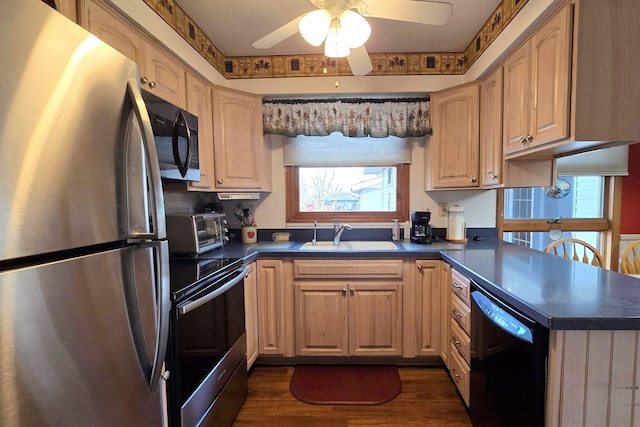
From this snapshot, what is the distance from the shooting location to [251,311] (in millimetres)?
2053

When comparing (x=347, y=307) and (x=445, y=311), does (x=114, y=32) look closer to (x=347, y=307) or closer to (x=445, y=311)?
(x=347, y=307)

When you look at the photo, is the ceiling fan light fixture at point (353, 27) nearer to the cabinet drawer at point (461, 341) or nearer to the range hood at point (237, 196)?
the range hood at point (237, 196)

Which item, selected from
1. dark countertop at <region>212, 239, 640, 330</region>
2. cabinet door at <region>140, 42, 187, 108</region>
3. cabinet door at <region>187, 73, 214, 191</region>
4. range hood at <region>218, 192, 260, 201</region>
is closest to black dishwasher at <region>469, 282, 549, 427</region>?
dark countertop at <region>212, 239, 640, 330</region>

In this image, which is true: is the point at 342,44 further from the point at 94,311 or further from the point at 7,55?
the point at 94,311

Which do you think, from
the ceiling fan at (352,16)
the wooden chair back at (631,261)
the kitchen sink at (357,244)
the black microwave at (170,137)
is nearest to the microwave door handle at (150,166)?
the black microwave at (170,137)

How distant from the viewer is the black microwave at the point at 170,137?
4.33 ft

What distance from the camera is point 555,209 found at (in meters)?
2.60

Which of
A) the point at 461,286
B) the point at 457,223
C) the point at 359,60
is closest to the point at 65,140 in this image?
the point at 359,60

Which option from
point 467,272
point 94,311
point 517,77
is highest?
point 517,77

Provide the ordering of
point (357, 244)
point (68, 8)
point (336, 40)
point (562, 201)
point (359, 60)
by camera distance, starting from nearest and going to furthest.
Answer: point (68, 8), point (336, 40), point (359, 60), point (357, 244), point (562, 201)

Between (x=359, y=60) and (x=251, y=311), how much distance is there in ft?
5.80

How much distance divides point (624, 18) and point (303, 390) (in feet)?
8.45

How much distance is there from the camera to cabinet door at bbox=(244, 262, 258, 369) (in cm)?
199

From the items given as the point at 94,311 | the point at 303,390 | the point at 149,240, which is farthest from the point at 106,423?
the point at 303,390
